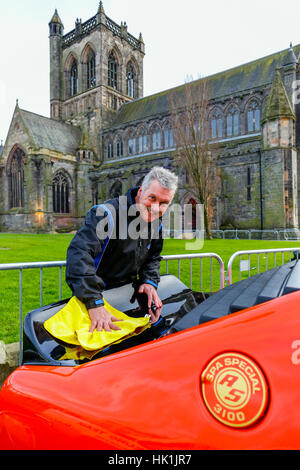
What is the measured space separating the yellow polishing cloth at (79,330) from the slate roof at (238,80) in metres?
24.6

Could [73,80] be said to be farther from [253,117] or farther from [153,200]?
[153,200]

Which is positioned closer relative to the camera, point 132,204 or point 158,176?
point 158,176

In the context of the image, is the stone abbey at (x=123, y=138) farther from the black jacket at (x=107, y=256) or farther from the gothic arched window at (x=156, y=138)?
the black jacket at (x=107, y=256)

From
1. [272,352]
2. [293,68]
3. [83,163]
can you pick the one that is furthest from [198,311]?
[83,163]

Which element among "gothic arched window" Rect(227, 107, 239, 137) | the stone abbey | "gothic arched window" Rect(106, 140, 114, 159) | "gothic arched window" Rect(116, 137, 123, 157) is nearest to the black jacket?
the stone abbey

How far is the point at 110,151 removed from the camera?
37.6m

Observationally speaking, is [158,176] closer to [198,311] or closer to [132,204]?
[132,204]

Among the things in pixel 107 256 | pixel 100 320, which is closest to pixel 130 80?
pixel 107 256

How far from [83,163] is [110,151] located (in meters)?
4.51

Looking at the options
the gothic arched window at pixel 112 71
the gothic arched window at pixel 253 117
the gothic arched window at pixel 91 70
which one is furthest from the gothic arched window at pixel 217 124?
the gothic arched window at pixel 91 70

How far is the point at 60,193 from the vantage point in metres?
33.9

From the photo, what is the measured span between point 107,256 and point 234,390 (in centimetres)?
127

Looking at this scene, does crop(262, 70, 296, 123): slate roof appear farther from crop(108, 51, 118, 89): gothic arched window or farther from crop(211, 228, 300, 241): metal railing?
crop(108, 51, 118, 89): gothic arched window

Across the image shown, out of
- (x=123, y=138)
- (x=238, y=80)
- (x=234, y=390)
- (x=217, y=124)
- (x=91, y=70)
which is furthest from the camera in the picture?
(x=91, y=70)
